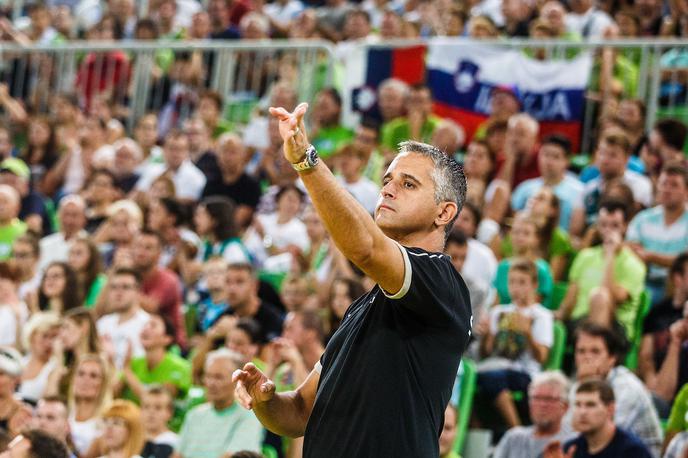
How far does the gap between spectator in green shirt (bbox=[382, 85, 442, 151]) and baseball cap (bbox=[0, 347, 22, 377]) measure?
3922mm

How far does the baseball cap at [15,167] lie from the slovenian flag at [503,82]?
3.94m

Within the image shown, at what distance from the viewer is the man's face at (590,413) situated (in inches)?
313

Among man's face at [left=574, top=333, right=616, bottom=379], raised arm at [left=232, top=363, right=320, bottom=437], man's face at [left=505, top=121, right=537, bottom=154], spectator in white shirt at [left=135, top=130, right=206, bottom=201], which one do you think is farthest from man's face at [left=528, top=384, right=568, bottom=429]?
spectator in white shirt at [left=135, top=130, right=206, bottom=201]

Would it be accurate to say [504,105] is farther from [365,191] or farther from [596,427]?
[596,427]

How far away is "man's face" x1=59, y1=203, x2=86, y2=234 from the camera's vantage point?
12.3m

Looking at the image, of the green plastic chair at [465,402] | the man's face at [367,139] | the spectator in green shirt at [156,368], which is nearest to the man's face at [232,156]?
the man's face at [367,139]

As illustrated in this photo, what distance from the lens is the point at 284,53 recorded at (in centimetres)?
1403

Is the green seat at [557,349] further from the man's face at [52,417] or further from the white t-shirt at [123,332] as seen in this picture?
the man's face at [52,417]

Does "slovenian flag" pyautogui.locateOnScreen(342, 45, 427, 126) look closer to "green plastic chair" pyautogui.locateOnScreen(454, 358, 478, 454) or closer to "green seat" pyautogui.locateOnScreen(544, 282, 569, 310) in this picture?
"green seat" pyautogui.locateOnScreen(544, 282, 569, 310)

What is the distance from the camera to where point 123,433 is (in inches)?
347

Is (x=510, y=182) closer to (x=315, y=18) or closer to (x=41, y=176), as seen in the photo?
(x=315, y=18)

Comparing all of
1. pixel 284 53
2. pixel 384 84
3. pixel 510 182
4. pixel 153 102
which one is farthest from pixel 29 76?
pixel 510 182

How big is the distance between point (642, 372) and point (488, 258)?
1.47 metres

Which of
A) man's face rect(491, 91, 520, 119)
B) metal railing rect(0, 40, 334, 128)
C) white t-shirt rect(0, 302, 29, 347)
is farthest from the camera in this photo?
metal railing rect(0, 40, 334, 128)
